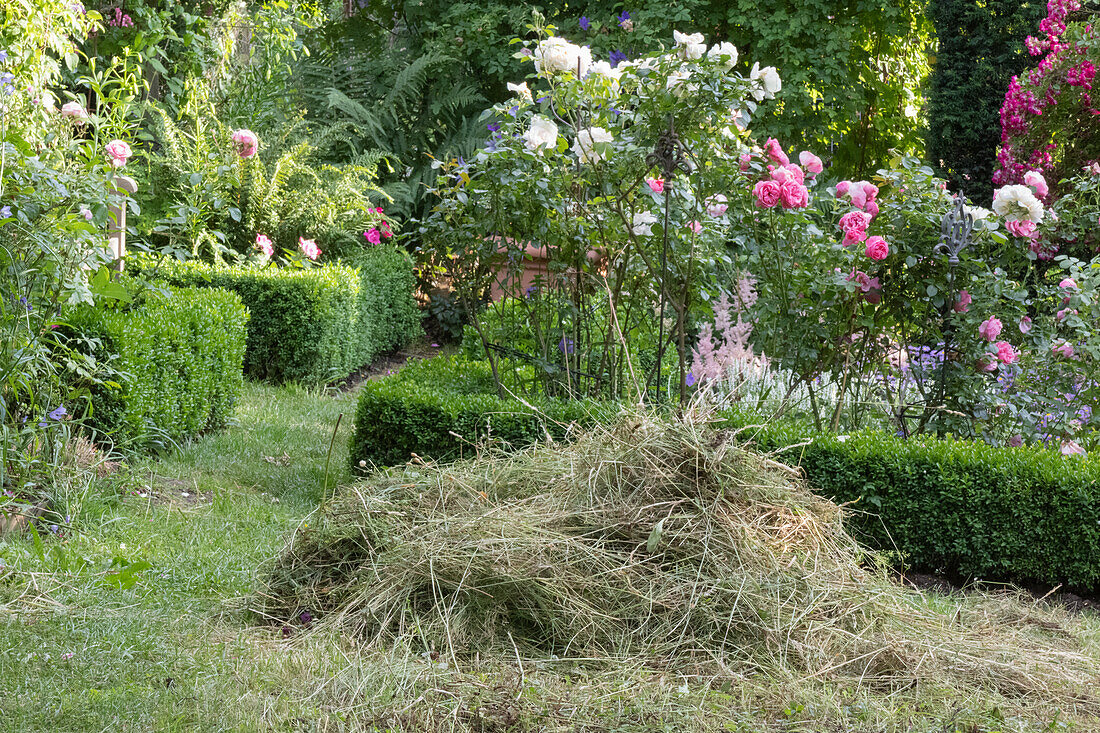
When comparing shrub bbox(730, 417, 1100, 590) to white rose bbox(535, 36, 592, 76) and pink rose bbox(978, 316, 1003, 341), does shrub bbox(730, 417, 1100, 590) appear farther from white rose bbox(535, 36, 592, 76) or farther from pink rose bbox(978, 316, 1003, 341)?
white rose bbox(535, 36, 592, 76)

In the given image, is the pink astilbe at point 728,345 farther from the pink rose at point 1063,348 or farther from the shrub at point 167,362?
the shrub at point 167,362

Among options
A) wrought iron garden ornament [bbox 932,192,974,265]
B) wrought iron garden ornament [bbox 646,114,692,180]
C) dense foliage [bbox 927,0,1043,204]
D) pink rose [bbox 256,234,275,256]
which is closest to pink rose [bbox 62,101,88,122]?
pink rose [bbox 256,234,275,256]

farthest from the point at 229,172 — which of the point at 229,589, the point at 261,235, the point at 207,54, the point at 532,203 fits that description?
the point at 229,589

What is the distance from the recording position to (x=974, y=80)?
889 centimetres

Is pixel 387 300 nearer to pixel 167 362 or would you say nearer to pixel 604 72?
pixel 167 362

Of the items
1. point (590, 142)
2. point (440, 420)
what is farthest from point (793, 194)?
point (440, 420)

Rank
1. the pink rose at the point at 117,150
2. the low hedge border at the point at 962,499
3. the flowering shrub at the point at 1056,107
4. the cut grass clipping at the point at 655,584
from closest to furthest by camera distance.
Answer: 1. the cut grass clipping at the point at 655,584
2. the low hedge border at the point at 962,499
3. the pink rose at the point at 117,150
4. the flowering shrub at the point at 1056,107

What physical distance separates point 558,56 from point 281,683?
2.93 metres

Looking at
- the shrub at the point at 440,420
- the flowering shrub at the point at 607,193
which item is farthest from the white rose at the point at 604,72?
the shrub at the point at 440,420

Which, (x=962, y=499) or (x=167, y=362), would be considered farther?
(x=167, y=362)

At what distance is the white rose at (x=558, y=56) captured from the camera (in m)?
4.21

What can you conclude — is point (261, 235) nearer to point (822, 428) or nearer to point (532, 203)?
point (532, 203)

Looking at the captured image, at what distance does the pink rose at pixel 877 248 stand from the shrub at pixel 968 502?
0.81 metres

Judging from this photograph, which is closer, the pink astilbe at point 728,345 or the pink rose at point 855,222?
the pink rose at point 855,222
